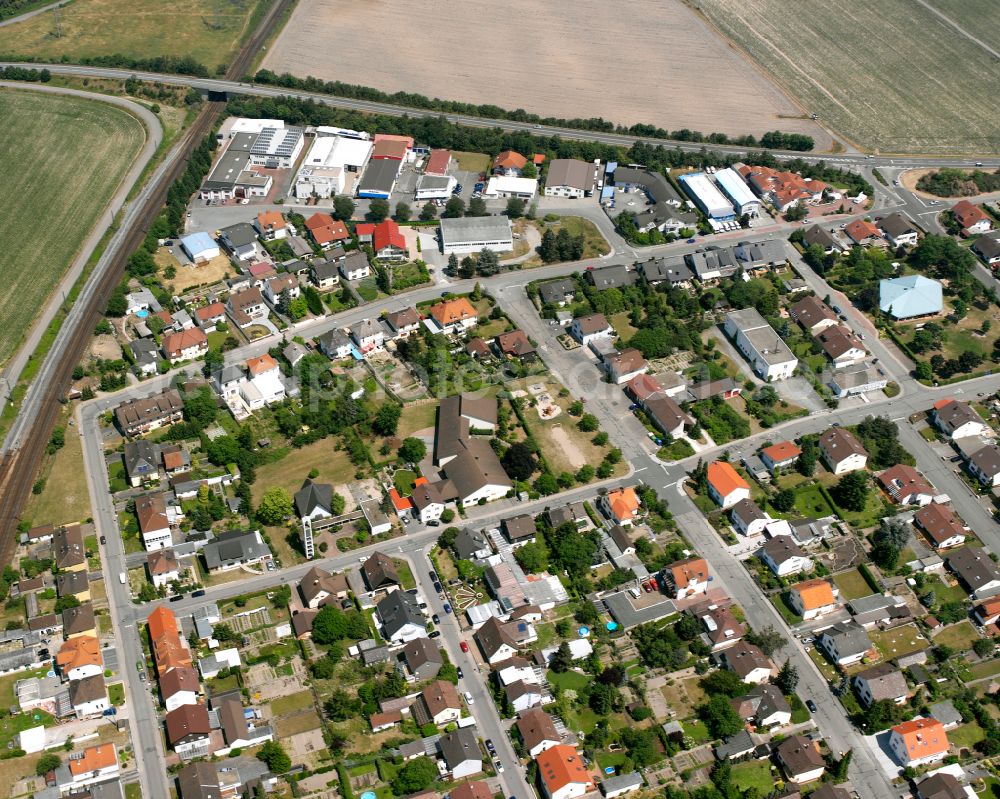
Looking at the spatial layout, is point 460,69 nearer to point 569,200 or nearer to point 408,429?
point 569,200

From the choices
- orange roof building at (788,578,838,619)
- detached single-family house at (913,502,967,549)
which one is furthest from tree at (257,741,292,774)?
detached single-family house at (913,502,967,549)

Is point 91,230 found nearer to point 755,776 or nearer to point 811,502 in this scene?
point 811,502

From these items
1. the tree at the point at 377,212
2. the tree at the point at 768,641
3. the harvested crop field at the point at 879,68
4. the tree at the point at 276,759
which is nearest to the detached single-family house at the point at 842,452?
the tree at the point at 768,641

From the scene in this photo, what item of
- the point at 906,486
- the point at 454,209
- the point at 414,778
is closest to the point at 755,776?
the point at 414,778

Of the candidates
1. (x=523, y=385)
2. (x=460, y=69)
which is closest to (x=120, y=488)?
(x=523, y=385)

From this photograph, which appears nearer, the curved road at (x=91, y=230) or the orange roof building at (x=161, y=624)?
the orange roof building at (x=161, y=624)

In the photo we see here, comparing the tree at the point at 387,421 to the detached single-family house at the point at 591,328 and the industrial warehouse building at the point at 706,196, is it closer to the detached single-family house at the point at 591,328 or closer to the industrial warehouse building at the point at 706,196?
the detached single-family house at the point at 591,328
